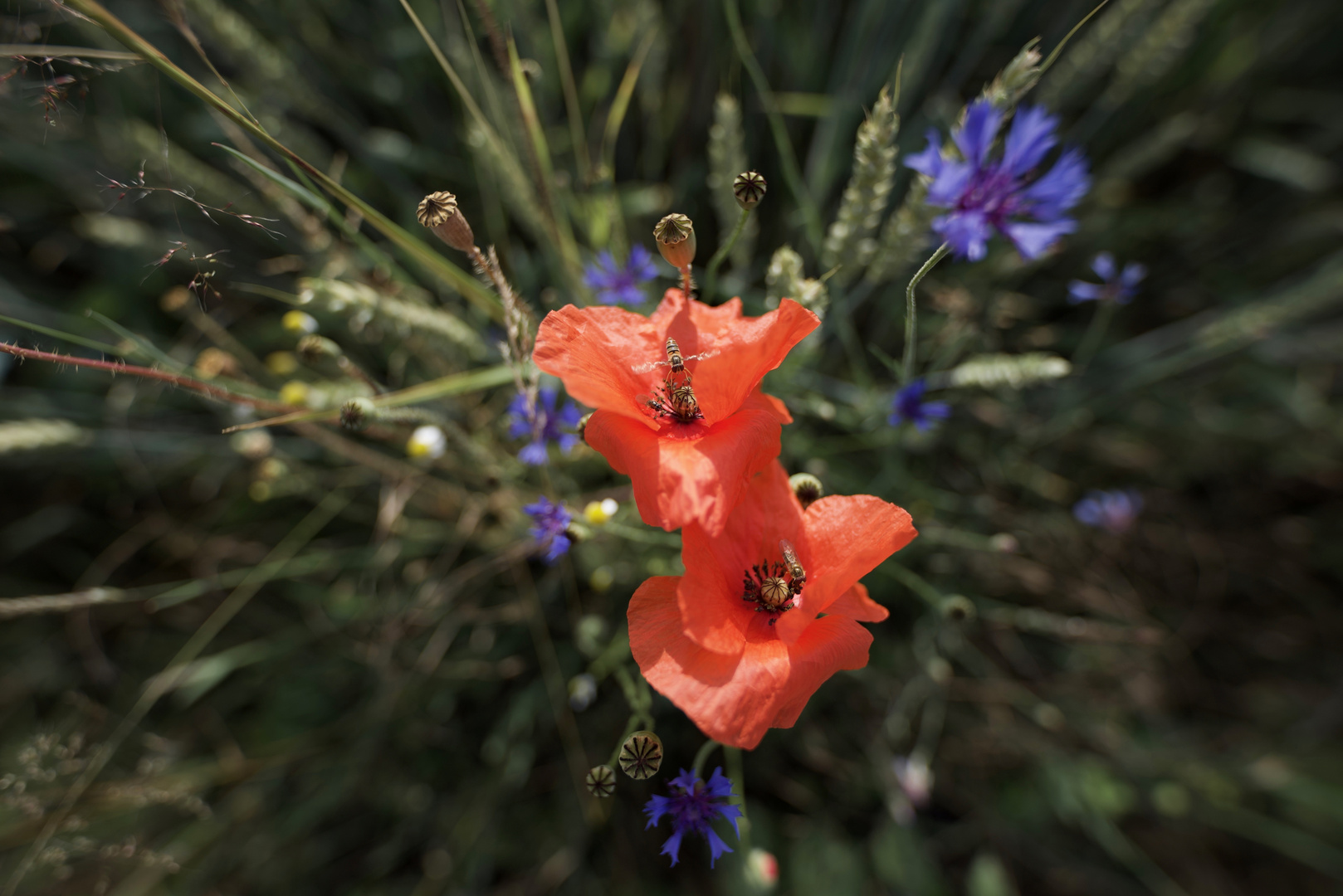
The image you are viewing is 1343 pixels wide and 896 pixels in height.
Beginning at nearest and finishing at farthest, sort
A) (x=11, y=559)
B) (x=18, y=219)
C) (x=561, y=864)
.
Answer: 1. (x=561, y=864)
2. (x=18, y=219)
3. (x=11, y=559)

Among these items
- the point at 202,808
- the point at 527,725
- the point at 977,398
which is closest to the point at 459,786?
the point at 527,725

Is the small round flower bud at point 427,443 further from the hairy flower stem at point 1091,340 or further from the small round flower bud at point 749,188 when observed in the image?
the hairy flower stem at point 1091,340

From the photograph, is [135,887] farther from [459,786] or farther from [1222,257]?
[1222,257]

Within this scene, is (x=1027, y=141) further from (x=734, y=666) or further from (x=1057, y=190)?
(x=734, y=666)

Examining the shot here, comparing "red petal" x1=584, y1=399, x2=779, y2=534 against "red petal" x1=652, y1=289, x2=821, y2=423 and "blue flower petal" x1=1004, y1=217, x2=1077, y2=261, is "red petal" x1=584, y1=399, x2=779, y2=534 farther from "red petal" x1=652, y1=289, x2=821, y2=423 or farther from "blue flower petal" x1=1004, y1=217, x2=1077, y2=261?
"blue flower petal" x1=1004, y1=217, x2=1077, y2=261

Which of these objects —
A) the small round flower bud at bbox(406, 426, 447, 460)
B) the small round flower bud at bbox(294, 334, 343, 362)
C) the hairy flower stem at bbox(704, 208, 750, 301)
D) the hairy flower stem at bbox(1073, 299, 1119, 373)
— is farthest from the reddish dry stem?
the hairy flower stem at bbox(1073, 299, 1119, 373)
